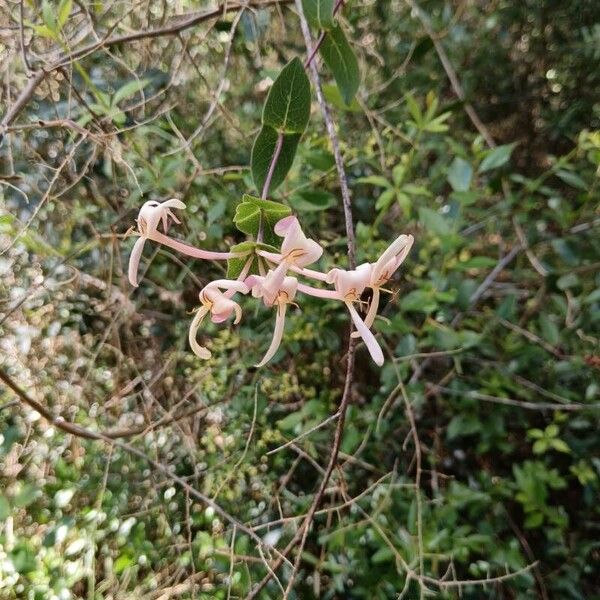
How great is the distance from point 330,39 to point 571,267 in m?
0.80

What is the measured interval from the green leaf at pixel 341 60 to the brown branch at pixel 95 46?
0.20 meters

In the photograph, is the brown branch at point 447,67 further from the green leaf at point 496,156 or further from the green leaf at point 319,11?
the green leaf at point 319,11

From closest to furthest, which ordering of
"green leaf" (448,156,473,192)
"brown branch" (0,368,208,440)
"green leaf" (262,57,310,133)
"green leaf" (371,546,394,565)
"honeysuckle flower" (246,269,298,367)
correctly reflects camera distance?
1. "honeysuckle flower" (246,269,298,367)
2. "green leaf" (262,57,310,133)
3. "brown branch" (0,368,208,440)
4. "green leaf" (371,546,394,565)
5. "green leaf" (448,156,473,192)

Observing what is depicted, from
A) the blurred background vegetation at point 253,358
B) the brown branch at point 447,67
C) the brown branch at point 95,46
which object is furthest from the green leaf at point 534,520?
the brown branch at point 95,46

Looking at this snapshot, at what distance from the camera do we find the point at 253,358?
97cm

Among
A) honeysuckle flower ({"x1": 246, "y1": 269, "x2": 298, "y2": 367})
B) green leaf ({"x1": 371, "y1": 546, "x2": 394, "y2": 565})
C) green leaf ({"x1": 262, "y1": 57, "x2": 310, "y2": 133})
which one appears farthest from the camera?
green leaf ({"x1": 371, "y1": 546, "x2": 394, "y2": 565})

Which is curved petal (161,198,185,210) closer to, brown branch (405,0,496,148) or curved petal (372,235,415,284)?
curved petal (372,235,415,284)

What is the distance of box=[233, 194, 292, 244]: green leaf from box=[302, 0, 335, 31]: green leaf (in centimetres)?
25

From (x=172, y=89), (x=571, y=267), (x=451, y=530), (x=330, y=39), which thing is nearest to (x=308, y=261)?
(x=330, y=39)

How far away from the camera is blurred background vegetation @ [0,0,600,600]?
2.88 ft

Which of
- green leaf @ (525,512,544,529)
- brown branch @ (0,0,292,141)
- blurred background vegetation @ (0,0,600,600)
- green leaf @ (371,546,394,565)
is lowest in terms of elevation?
green leaf @ (525,512,544,529)

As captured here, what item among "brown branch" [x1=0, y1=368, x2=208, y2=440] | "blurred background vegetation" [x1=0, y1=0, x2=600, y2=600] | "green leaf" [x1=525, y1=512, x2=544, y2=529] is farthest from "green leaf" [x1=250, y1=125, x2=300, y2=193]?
"green leaf" [x1=525, y1=512, x2=544, y2=529]

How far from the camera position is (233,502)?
2.97 ft

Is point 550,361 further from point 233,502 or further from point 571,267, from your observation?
point 233,502
